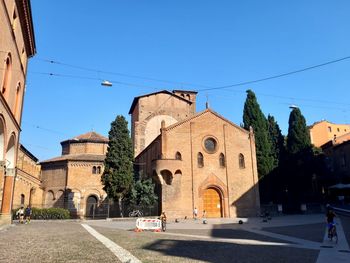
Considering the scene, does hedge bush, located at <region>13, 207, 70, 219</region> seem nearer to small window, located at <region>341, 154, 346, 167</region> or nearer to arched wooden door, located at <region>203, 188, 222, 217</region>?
arched wooden door, located at <region>203, 188, 222, 217</region>

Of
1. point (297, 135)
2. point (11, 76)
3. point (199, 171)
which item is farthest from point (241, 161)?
point (11, 76)

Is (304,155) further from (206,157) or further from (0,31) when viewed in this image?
(0,31)

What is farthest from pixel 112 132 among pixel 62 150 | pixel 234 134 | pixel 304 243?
pixel 304 243

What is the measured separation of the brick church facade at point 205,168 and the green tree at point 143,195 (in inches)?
33.5

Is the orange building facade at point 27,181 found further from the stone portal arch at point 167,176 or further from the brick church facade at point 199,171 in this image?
the stone portal arch at point 167,176

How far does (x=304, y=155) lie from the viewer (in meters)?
43.9

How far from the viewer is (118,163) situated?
3369cm

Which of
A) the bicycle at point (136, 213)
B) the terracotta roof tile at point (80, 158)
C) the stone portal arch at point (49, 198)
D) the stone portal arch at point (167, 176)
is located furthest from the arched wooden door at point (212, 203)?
the stone portal arch at point (49, 198)

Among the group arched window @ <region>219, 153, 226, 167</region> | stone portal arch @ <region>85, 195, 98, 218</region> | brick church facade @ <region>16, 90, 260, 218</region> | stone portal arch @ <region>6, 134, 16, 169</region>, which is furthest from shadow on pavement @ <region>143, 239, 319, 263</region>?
stone portal arch @ <region>85, 195, 98, 218</region>

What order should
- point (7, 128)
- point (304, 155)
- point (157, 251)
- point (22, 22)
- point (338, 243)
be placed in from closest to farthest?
point (157, 251) < point (338, 243) < point (7, 128) < point (22, 22) < point (304, 155)

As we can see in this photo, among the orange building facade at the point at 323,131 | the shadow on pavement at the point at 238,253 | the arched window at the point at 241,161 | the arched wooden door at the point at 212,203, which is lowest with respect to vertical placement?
the shadow on pavement at the point at 238,253

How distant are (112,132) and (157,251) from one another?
2549 centimetres

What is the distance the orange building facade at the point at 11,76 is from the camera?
50.3ft

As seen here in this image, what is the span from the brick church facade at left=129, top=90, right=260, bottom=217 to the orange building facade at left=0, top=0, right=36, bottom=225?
14073 millimetres
